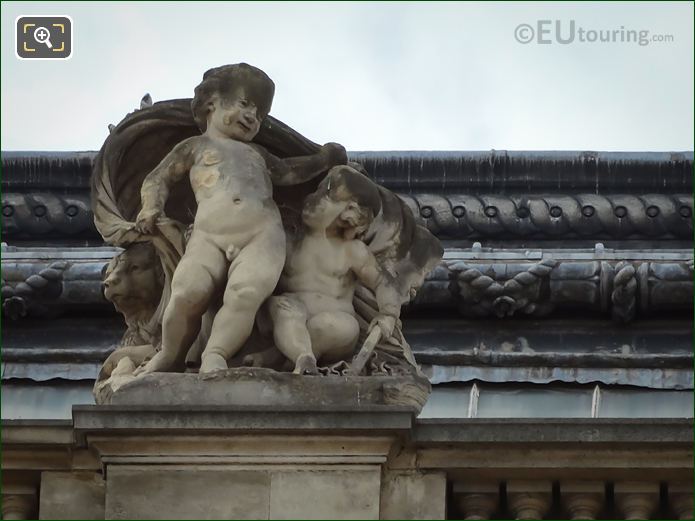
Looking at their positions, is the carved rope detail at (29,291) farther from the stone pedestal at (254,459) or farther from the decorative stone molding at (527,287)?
the stone pedestal at (254,459)

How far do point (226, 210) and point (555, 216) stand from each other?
1007 cm

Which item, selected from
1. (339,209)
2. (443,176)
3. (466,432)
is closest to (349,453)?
(466,432)

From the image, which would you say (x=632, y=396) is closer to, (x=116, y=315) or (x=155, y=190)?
(x=116, y=315)

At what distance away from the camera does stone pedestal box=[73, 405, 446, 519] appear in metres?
24.2

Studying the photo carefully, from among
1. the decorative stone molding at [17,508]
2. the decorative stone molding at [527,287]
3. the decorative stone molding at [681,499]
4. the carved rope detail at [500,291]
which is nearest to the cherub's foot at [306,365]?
the decorative stone molding at [17,508]

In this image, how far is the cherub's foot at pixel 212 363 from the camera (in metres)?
25.2

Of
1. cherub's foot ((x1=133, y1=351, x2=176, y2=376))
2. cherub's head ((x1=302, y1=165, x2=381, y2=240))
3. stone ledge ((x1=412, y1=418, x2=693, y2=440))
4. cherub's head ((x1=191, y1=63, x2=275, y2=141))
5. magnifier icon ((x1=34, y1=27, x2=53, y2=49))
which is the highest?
magnifier icon ((x1=34, y1=27, x2=53, y2=49))

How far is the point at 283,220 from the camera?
26.3 m

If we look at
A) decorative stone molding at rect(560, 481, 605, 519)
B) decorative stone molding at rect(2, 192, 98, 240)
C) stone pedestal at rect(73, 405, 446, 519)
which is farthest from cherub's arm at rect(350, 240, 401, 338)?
decorative stone molding at rect(2, 192, 98, 240)

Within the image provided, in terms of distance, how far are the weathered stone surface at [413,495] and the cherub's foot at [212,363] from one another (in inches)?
58.5

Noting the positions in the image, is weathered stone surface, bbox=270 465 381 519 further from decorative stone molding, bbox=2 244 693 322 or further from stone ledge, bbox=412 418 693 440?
decorative stone molding, bbox=2 244 693 322

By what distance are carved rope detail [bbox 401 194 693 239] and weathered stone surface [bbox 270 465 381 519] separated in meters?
11.2

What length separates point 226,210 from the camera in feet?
84.8

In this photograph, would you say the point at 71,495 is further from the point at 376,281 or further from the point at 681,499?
the point at 681,499
